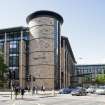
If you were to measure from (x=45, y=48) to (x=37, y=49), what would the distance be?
9.84 ft

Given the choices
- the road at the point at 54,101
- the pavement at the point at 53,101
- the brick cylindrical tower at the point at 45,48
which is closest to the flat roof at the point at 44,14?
the brick cylindrical tower at the point at 45,48

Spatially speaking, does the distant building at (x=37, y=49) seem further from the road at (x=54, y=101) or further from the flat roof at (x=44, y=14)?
the road at (x=54, y=101)

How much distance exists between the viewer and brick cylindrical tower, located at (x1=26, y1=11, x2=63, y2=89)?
105812 mm

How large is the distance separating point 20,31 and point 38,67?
16.0 metres

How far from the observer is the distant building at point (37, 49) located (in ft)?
348

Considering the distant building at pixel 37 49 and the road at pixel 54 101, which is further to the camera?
the distant building at pixel 37 49

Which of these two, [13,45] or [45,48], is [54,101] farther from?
[13,45]

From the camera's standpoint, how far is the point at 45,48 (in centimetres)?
10681

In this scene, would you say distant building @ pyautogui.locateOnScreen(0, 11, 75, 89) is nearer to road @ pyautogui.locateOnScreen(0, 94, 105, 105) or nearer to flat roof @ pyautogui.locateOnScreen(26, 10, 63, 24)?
flat roof @ pyautogui.locateOnScreen(26, 10, 63, 24)

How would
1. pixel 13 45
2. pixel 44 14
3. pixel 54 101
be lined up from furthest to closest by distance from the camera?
pixel 13 45 < pixel 44 14 < pixel 54 101

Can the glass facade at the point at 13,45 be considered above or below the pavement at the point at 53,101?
above

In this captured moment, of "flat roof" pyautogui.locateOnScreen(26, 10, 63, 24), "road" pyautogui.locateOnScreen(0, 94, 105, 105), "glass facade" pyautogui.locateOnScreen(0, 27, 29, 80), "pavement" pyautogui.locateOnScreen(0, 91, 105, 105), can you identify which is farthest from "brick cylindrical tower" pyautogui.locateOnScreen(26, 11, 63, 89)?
"road" pyautogui.locateOnScreen(0, 94, 105, 105)

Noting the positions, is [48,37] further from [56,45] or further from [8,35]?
[8,35]

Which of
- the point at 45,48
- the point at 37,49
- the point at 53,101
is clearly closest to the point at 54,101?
the point at 53,101
